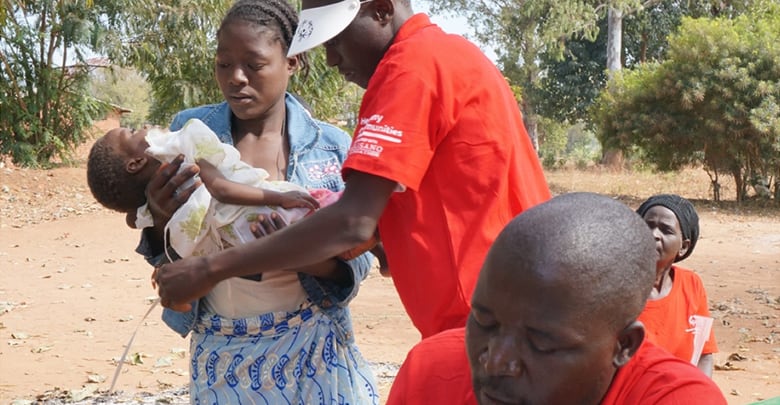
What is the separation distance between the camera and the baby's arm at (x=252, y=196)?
237 cm

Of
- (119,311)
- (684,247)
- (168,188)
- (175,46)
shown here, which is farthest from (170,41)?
(168,188)

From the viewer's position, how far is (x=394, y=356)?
595cm

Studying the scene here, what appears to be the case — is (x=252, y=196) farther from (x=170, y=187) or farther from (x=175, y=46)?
(x=175, y=46)

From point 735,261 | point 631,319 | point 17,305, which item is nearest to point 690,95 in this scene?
point 735,261

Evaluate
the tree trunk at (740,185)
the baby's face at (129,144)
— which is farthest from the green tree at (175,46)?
the baby's face at (129,144)

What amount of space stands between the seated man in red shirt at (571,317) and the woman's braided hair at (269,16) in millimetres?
1448

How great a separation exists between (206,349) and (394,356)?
3518mm

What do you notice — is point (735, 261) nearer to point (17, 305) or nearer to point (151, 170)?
point (17, 305)

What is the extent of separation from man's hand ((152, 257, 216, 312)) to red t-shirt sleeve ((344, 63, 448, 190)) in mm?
481

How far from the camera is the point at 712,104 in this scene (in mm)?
15016

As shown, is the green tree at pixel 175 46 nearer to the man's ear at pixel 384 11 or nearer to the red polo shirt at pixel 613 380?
the man's ear at pixel 384 11

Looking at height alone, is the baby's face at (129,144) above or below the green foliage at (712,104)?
above

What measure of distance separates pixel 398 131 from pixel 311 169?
0.83 metres

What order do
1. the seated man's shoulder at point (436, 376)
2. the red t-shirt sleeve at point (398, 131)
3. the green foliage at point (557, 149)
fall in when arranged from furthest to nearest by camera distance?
the green foliage at point (557, 149)
the red t-shirt sleeve at point (398, 131)
the seated man's shoulder at point (436, 376)
